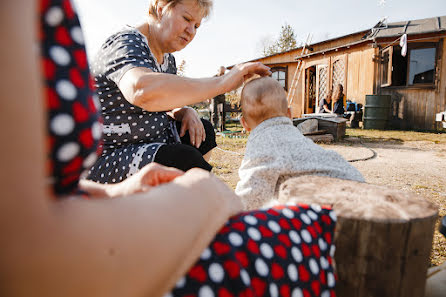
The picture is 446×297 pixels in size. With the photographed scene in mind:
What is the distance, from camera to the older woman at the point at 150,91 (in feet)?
4.47

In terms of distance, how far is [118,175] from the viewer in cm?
159

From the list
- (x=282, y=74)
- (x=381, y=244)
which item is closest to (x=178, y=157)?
(x=381, y=244)

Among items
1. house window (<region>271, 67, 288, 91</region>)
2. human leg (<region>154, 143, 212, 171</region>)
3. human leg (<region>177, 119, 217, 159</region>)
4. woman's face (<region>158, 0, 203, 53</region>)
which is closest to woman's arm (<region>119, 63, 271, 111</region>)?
human leg (<region>154, 143, 212, 171</region>)

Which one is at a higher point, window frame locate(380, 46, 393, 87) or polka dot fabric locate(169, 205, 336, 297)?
window frame locate(380, 46, 393, 87)

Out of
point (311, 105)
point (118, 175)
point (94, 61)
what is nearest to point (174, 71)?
point (94, 61)

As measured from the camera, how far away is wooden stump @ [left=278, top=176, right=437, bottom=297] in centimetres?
90

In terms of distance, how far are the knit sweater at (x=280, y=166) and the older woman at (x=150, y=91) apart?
12.5 inches

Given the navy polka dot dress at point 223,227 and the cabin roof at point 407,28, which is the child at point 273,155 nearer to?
the navy polka dot dress at point 223,227

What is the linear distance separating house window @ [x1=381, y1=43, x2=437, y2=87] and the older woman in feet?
32.8

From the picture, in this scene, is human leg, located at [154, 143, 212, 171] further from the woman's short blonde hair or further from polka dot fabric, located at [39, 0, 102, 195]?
polka dot fabric, located at [39, 0, 102, 195]

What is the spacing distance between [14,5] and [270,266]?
2.11 ft

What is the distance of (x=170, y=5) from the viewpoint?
5.97 ft

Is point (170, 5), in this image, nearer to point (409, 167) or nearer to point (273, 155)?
point (273, 155)

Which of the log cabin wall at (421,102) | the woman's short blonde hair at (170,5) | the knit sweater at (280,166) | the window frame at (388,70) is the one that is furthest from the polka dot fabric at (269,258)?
the log cabin wall at (421,102)
